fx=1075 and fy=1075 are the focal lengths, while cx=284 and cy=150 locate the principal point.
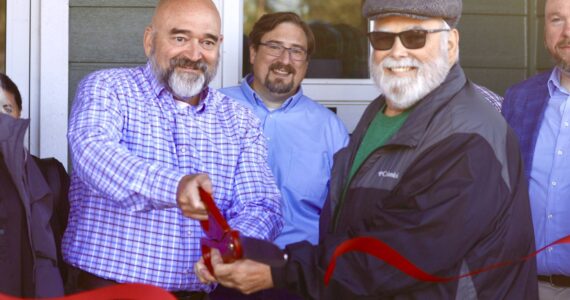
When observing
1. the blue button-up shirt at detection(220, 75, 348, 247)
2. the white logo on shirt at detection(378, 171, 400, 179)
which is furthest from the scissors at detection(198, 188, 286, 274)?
the blue button-up shirt at detection(220, 75, 348, 247)

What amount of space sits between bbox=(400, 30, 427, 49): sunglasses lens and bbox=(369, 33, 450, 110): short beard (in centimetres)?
5

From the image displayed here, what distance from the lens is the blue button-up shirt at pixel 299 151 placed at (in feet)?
15.2

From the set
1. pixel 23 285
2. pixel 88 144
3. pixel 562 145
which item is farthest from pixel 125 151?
pixel 562 145

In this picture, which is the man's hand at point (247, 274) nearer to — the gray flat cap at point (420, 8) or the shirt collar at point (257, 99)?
the gray flat cap at point (420, 8)

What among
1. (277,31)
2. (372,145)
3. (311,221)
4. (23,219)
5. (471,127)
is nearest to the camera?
(471,127)

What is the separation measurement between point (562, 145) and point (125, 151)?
1.64 meters

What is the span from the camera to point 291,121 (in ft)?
16.0

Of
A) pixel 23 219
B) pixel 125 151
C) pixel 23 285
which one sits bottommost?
pixel 23 285

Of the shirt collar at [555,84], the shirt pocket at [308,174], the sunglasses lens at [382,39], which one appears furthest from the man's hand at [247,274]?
the shirt collar at [555,84]

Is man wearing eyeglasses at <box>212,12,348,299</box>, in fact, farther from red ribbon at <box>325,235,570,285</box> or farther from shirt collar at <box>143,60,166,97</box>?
red ribbon at <box>325,235,570,285</box>

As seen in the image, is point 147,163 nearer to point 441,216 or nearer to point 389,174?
point 389,174

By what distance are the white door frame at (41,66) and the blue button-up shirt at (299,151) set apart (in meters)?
0.93

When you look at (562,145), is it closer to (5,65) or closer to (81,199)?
(81,199)

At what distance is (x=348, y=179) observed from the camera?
348 cm
